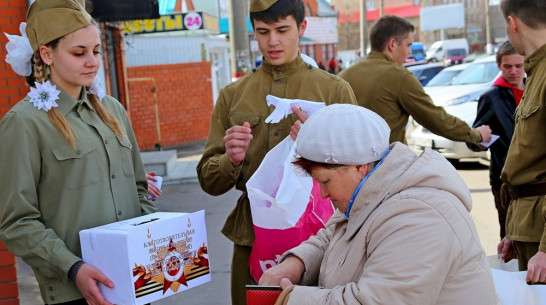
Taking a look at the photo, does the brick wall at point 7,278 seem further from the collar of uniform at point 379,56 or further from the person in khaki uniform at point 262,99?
the collar of uniform at point 379,56

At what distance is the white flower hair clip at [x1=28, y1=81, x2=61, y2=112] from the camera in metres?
2.73

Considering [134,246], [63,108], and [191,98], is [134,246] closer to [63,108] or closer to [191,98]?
[63,108]

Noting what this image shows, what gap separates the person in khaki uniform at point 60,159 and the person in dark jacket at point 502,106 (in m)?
3.27

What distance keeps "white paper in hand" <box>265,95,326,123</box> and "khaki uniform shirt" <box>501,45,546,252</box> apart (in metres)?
0.98

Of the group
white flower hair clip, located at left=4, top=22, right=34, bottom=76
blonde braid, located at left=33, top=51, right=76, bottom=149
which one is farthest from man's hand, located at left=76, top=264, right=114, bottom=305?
white flower hair clip, located at left=4, top=22, right=34, bottom=76

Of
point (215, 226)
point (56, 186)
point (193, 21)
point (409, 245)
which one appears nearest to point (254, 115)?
point (56, 186)

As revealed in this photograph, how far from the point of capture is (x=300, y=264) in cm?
257

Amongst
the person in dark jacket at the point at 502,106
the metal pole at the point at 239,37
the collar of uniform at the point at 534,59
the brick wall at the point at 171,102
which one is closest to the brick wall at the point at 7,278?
the collar of uniform at the point at 534,59

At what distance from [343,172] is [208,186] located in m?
1.14

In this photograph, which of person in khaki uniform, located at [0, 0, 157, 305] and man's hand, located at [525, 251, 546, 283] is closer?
person in khaki uniform, located at [0, 0, 157, 305]

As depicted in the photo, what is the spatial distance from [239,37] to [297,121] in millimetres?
8800

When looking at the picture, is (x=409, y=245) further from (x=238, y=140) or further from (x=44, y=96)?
(x=44, y=96)

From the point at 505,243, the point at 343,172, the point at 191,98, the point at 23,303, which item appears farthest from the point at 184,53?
the point at 343,172

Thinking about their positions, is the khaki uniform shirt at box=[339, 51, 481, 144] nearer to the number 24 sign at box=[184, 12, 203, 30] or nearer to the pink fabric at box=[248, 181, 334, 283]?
the pink fabric at box=[248, 181, 334, 283]
